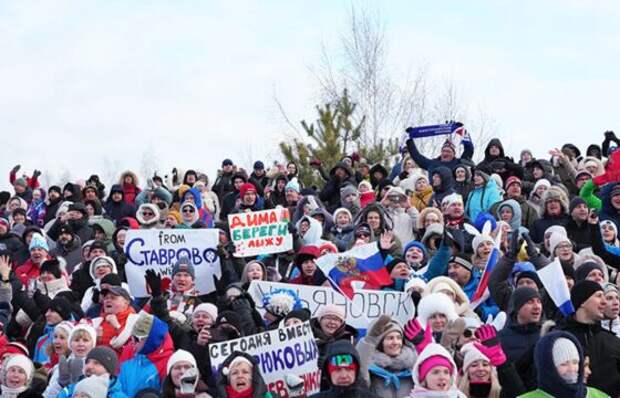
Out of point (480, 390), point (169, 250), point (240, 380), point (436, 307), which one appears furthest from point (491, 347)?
point (169, 250)

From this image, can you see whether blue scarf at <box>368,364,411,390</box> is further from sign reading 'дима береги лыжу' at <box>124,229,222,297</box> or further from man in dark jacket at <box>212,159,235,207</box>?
man in dark jacket at <box>212,159,235,207</box>

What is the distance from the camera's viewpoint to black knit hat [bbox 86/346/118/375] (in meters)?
10.3

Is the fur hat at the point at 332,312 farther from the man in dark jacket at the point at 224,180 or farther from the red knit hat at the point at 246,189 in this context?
the man in dark jacket at the point at 224,180

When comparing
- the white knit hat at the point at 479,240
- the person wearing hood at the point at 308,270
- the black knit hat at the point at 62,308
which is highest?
the white knit hat at the point at 479,240

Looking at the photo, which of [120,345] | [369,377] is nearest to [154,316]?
[120,345]

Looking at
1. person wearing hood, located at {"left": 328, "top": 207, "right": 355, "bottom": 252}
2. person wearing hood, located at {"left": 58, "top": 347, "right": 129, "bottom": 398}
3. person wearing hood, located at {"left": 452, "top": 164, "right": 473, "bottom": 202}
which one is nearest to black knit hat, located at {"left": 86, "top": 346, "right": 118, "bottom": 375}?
person wearing hood, located at {"left": 58, "top": 347, "right": 129, "bottom": 398}

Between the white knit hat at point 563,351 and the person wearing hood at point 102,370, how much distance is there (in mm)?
3641

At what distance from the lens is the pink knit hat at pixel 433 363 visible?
340 inches

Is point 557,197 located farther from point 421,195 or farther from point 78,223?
point 78,223

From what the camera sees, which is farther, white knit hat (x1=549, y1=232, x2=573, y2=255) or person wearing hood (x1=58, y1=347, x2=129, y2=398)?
white knit hat (x1=549, y1=232, x2=573, y2=255)

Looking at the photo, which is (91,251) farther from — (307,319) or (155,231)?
(307,319)

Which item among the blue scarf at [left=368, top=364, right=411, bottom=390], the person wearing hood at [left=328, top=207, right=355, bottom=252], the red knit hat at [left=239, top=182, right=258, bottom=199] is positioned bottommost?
the blue scarf at [left=368, top=364, right=411, bottom=390]

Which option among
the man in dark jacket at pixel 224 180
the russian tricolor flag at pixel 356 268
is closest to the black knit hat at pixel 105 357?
the russian tricolor flag at pixel 356 268

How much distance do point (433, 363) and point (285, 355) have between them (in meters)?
2.05
